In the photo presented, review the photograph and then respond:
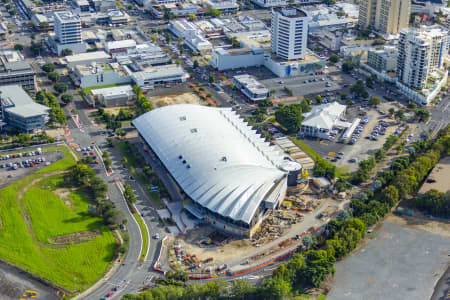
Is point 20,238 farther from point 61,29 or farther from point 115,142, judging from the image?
point 61,29

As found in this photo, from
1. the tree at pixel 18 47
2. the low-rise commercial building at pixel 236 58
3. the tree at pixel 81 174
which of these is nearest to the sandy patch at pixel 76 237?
the tree at pixel 81 174

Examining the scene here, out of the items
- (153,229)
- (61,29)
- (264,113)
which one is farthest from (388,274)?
(61,29)

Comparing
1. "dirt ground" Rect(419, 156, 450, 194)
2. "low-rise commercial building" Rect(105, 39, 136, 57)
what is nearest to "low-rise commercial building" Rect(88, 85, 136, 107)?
"low-rise commercial building" Rect(105, 39, 136, 57)

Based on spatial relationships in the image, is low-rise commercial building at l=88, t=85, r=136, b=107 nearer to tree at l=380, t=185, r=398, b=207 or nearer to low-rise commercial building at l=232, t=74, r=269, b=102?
low-rise commercial building at l=232, t=74, r=269, b=102

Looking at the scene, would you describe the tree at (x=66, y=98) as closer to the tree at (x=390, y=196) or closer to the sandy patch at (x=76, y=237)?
the sandy patch at (x=76, y=237)

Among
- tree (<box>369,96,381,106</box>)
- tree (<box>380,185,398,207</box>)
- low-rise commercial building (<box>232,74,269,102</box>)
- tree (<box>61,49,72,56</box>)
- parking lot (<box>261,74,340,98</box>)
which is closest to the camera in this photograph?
tree (<box>380,185,398,207</box>)

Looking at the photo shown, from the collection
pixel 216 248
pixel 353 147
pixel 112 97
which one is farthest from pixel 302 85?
pixel 216 248

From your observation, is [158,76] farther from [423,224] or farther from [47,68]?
[423,224]
